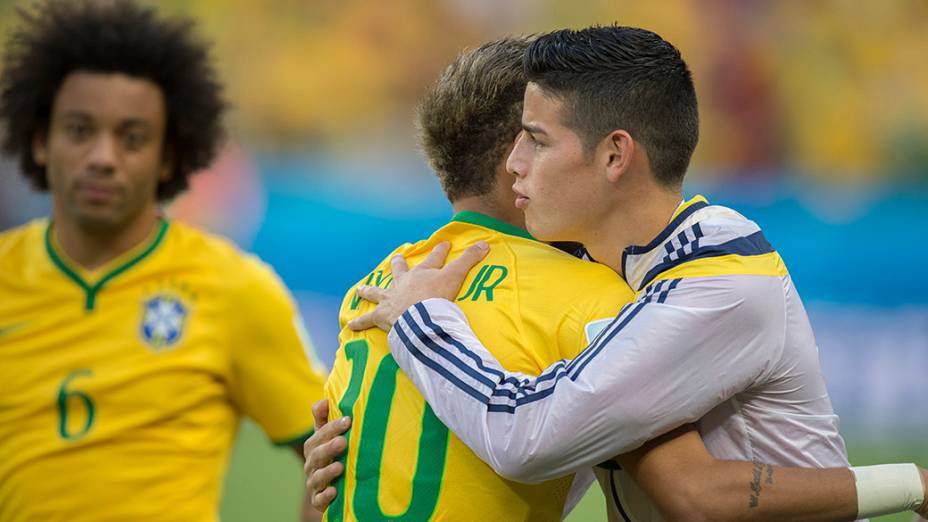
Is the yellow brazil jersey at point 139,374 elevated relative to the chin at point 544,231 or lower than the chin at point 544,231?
lower

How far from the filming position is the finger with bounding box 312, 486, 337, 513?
2670 millimetres

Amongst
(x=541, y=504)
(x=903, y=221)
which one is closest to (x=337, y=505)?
(x=541, y=504)

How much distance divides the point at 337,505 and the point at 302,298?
791cm

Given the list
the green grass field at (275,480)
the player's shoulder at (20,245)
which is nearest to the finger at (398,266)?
the player's shoulder at (20,245)

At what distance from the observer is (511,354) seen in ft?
8.07

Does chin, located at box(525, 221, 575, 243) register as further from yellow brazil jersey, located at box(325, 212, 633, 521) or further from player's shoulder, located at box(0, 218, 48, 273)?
player's shoulder, located at box(0, 218, 48, 273)

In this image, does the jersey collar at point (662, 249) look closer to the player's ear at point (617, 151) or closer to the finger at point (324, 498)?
the player's ear at point (617, 151)

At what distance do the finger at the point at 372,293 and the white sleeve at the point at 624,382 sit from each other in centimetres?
35

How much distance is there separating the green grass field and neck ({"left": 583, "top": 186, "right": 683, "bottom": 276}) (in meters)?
4.70

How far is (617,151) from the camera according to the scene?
252cm

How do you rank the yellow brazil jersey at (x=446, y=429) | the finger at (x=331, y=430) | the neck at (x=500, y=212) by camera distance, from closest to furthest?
the yellow brazil jersey at (x=446, y=429)
the finger at (x=331, y=430)
the neck at (x=500, y=212)

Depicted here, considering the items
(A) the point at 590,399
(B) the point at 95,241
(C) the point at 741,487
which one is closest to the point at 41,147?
(B) the point at 95,241

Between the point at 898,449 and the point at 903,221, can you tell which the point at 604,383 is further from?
the point at 903,221

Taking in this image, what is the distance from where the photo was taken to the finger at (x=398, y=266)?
2.72 m
